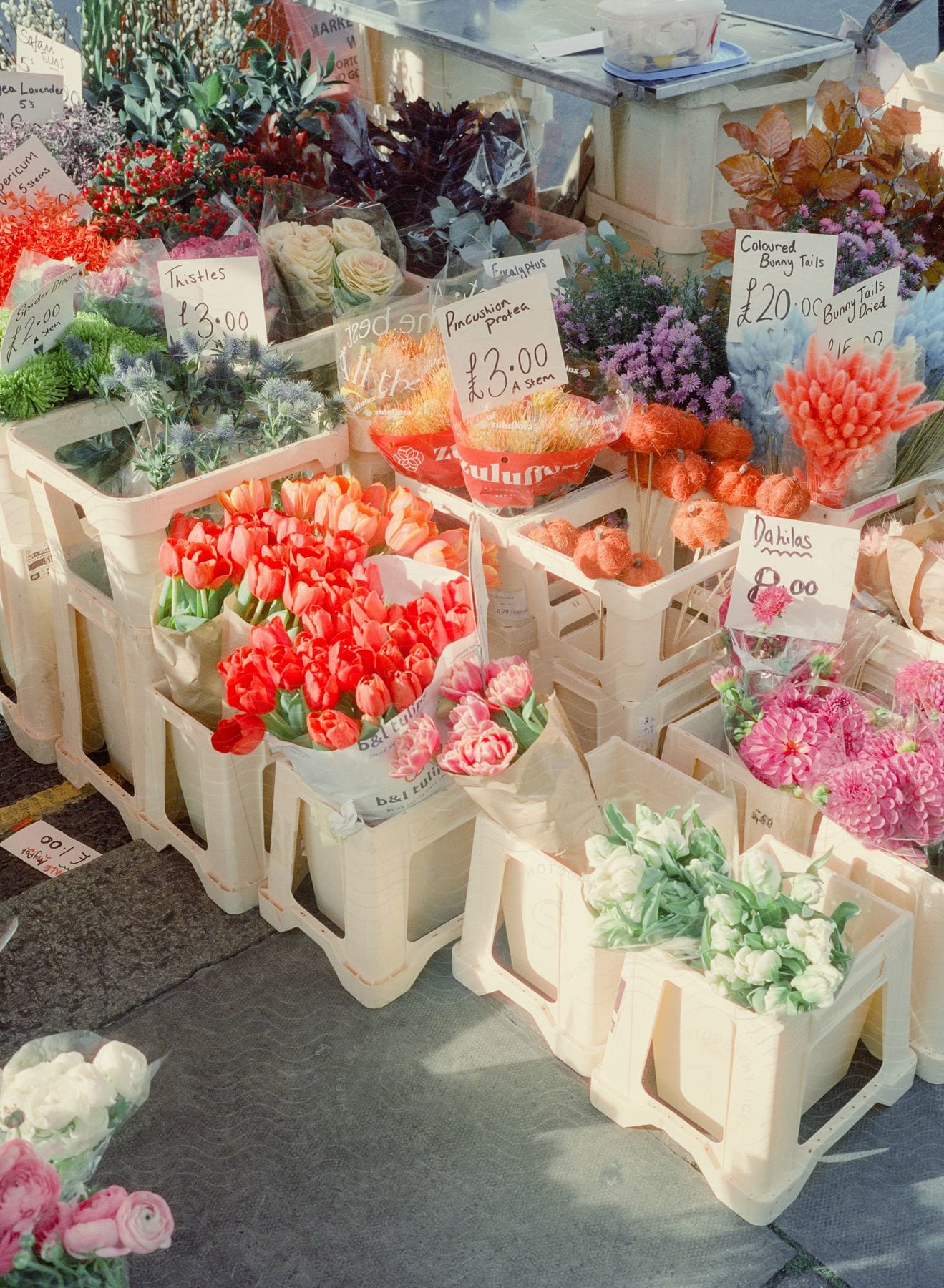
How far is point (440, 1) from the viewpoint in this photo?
11.8 feet

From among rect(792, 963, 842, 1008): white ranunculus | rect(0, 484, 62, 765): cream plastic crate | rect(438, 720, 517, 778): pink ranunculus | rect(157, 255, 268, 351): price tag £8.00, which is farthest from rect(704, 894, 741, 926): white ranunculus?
rect(0, 484, 62, 765): cream plastic crate

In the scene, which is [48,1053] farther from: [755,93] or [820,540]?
[755,93]

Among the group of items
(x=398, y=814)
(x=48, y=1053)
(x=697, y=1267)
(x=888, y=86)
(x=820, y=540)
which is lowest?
(x=697, y=1267)

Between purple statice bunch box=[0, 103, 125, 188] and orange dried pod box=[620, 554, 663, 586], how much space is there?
165 centimetres

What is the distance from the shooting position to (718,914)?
1.61 m

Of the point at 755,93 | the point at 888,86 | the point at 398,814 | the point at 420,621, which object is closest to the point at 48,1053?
the point at 398,814

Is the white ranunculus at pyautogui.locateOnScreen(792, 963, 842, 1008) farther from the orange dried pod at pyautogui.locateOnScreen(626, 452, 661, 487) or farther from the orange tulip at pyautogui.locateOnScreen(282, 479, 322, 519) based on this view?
the orange tulip at pyautogui.locateOnScreen(282, 479, 322, 519)

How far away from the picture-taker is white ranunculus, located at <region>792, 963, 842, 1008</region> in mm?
1528

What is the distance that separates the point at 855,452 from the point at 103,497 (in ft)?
4.06

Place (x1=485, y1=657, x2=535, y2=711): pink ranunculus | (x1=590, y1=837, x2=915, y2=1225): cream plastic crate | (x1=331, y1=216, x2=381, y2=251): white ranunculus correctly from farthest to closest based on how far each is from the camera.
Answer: (x1=331, y1=216, x2=381, y2=251): white ranunculus < (x1=485, y1=657, x2=535, y2=711): pink ranunculus < (x1=590, y1=837, x2=915, y2=1225): cream plastic crate

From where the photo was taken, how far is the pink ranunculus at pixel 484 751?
1772 mm

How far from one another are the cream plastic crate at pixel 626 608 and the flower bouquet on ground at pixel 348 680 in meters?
0.24

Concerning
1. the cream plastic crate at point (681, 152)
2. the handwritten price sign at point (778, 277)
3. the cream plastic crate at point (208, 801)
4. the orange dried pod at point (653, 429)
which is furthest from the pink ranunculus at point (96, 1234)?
the cream plastic crate at point (681, 152)

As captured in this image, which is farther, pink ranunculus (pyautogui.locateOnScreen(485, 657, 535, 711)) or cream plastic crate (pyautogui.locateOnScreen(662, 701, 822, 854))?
cream plastic crate (pyautogui.locateOnScreen(662, 701, 822, 854))
